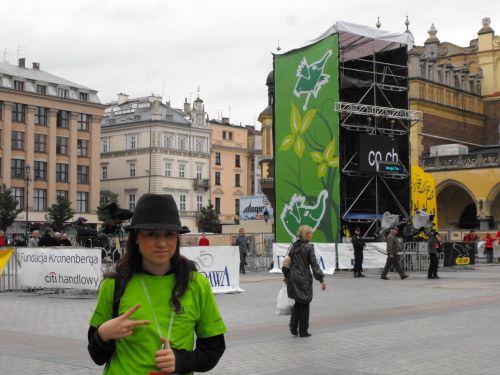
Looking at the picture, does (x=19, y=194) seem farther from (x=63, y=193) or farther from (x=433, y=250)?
(x=433, y=250)

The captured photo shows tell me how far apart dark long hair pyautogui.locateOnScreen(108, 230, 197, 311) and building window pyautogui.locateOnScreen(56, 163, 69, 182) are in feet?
244

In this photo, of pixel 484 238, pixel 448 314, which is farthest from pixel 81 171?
pixel 448 314

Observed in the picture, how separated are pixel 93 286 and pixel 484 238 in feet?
98.6

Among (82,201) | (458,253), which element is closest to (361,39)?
(458,253)

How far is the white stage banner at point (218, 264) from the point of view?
2017 cm

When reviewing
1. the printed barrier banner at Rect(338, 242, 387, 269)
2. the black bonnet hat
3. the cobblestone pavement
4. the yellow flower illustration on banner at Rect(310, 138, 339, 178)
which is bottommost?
the cobblestone pavement

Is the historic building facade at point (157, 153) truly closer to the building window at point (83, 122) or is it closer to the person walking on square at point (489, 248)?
the building window at point (83, 122)

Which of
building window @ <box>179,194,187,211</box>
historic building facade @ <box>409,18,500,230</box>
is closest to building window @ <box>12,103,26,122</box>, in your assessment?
Answer: building window @ <box>179,194,187,211</box>

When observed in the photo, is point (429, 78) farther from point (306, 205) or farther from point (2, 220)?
point (2, 220)

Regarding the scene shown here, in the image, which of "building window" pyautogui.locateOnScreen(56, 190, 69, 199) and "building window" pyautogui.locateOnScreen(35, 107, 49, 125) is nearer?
"building window" pyautogui.locateOnScreen(35, 107, 49, 125)

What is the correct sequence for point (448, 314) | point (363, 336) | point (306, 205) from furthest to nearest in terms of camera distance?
1. point (306, 205)
2. point (448, 314)
3. point (363, 336)

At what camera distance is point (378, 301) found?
17.2 metres

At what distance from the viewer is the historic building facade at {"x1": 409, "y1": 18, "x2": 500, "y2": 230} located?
48469mm

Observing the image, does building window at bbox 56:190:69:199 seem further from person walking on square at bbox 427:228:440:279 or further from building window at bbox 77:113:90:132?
person walking on square at bbox 427:228:440:279
